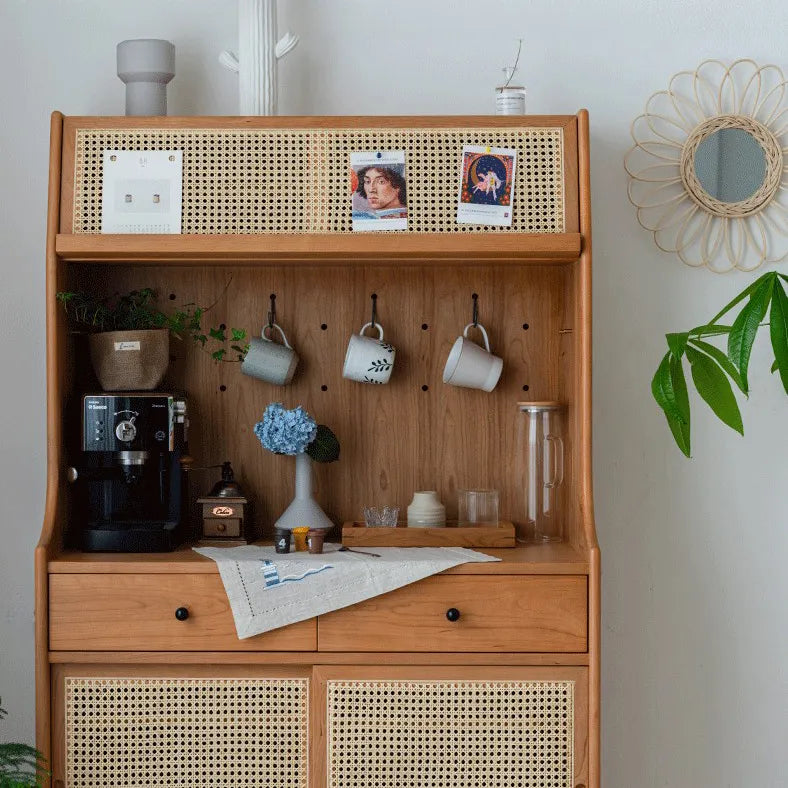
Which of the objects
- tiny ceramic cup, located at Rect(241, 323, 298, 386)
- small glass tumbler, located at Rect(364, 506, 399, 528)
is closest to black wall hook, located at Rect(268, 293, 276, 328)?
tiny ceramic cup, located at Rect(241, 323, 298, 386)

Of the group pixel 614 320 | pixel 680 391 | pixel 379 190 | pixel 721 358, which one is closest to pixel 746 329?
pixel 721 358

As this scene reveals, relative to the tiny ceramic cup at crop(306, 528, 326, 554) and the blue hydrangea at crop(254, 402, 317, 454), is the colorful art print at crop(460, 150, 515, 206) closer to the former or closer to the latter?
the blue hydrangea at crop(254, 402, 317, 454)

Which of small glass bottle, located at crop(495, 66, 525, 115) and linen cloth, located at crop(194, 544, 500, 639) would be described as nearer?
linen cloth, located at crop(194, 544, 500, 639)

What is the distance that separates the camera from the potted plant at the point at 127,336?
2246 mm

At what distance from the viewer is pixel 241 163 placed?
2168 mm

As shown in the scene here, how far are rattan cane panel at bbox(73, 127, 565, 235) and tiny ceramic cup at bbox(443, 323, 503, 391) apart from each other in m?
0.33

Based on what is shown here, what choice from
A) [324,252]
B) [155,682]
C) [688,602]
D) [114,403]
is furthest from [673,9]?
[155,682]

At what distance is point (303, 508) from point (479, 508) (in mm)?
412

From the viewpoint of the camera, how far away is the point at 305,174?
2.16 meters

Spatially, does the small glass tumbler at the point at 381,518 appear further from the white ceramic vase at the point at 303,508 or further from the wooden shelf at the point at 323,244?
the wooden shelf at the point at 323,244

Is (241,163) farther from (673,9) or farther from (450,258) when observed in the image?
(673,9)

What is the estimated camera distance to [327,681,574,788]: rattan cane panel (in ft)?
6.89

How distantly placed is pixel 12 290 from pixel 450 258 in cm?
110

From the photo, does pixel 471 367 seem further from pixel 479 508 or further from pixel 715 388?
pixel 715 388
